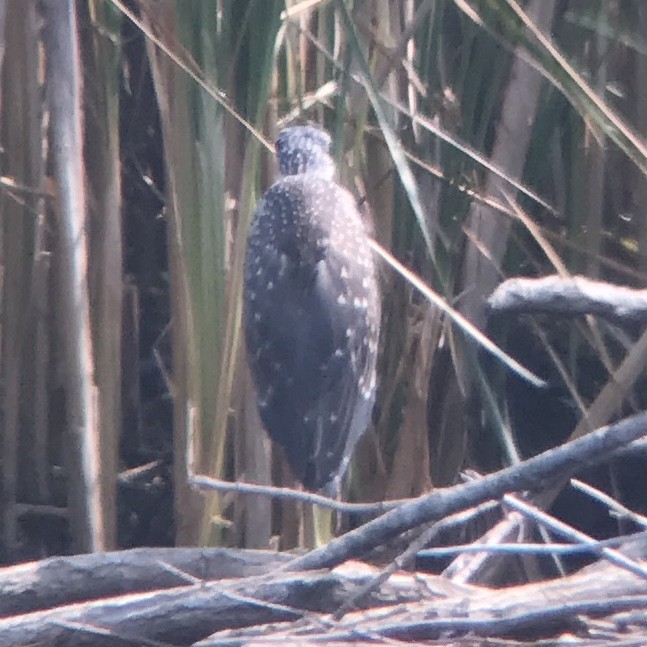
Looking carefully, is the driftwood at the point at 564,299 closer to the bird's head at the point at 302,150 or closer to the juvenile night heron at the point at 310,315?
the juvenile night heron at the point at 310,315

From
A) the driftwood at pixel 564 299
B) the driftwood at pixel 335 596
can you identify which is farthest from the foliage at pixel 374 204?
the driftwood at pixel 564 299

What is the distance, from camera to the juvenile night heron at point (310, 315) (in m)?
2.34

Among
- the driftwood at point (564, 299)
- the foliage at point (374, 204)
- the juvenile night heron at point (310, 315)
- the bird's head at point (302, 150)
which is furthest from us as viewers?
the bird's head at point (302, 150)

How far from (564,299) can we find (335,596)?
48cm

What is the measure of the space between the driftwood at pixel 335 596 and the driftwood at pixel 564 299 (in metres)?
0.19

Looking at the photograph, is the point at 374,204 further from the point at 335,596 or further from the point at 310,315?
the point at 335,596

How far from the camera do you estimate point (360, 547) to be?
1.45 meters

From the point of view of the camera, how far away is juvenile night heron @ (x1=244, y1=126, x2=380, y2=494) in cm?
234

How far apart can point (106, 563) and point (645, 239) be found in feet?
3.52

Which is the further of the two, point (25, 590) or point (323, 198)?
point (323, 198)

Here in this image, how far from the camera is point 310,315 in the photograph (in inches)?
95.3

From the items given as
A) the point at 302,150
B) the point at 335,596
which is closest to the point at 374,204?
the point at 302,150

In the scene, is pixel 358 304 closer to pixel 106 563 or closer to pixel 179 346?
pixel 179 346

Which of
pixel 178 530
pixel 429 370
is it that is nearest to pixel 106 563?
pixel 178 530
